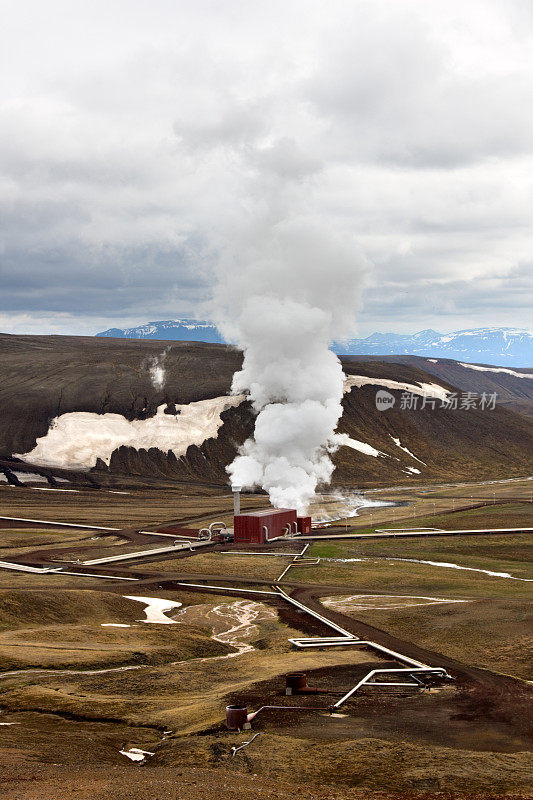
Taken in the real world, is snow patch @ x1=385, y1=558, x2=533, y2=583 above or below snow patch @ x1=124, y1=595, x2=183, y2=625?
above

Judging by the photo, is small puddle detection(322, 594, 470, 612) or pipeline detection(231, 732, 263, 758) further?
small puddle detection(322, 594, 470, 612)

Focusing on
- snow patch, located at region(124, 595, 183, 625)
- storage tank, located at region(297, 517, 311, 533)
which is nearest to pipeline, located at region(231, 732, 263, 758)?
snow patch, located at region(124, 595, 183, 625)

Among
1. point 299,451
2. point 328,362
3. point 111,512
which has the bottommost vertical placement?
point 111,512

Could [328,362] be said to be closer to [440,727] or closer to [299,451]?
[299,451]

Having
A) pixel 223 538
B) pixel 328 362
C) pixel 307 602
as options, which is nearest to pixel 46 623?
pixel 307 602

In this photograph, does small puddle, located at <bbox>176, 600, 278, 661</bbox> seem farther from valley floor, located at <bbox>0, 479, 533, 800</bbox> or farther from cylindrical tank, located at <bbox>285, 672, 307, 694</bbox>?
cylindrical tank, located at <bbox>285, 672, 307, 694</bbox>

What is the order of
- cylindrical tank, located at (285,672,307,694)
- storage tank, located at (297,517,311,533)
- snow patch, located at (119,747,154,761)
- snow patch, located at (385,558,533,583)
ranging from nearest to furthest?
snow patch, located at (119,747,154,761) → cylindrical tank, located at (285,672,307,694) → snow patch, located at (385,558,533,583) → storage tank, located at (297,517,311,533)

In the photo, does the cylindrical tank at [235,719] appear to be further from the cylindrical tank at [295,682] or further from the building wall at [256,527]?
the building wall at [256,527]

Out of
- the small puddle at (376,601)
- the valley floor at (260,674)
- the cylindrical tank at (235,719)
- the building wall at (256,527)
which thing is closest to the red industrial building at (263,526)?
the building wall at (256,527)
